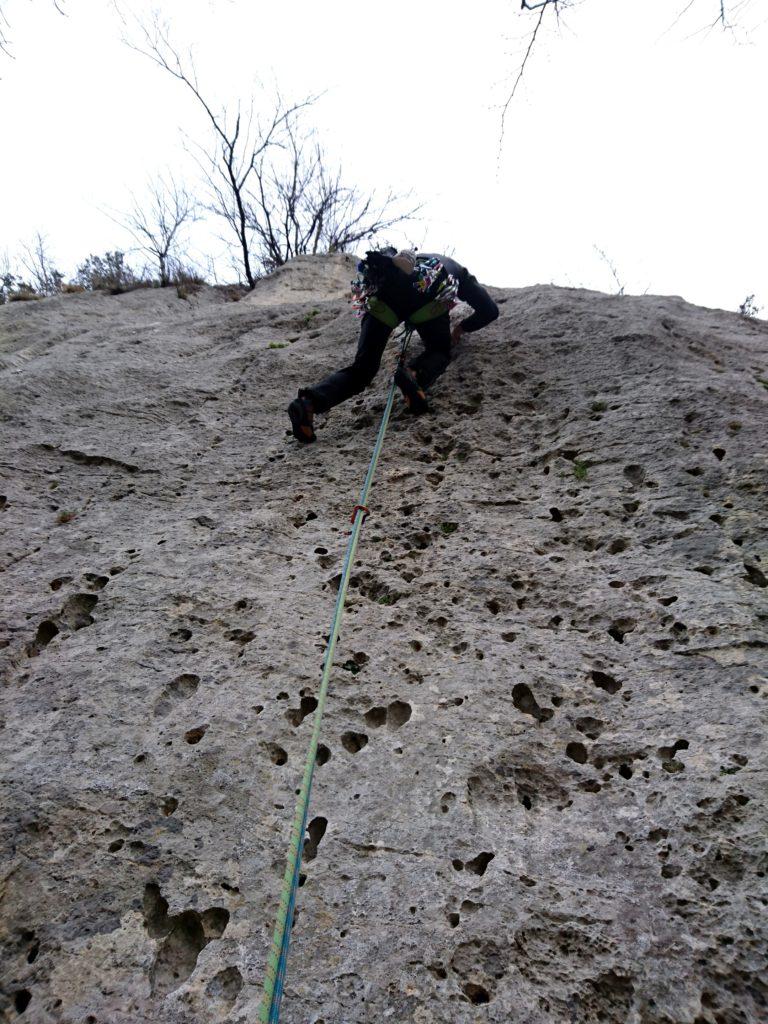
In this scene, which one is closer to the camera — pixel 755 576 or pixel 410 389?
pixel 755 576

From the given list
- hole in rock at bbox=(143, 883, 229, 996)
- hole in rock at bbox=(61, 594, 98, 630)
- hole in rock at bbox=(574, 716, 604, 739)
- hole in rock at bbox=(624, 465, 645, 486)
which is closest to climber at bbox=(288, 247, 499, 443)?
hole in rock at bbox=(624, 465, 645, 486)

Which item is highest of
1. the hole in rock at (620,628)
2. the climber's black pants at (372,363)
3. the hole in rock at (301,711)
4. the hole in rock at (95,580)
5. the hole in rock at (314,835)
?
the climber's black pants at (372,363)

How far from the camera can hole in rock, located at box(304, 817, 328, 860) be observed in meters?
2.06

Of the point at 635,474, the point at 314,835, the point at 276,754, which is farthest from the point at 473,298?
the point at 314,835

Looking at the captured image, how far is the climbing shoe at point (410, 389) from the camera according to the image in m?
4.07

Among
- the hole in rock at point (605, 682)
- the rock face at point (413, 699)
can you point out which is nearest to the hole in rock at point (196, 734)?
the rock face at point (413, 699)

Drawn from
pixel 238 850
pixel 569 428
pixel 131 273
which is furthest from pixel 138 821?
pixel 131 273

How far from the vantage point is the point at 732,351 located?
4445 mm

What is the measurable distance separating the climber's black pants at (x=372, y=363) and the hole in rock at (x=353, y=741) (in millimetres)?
2313

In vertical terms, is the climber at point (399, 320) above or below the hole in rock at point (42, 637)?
above

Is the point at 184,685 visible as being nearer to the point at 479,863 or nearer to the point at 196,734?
the point at 196,734

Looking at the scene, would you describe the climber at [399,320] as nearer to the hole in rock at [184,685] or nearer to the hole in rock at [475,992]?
the hole in rock at [184,685]

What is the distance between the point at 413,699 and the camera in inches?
98.3

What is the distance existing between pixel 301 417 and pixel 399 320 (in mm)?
979
